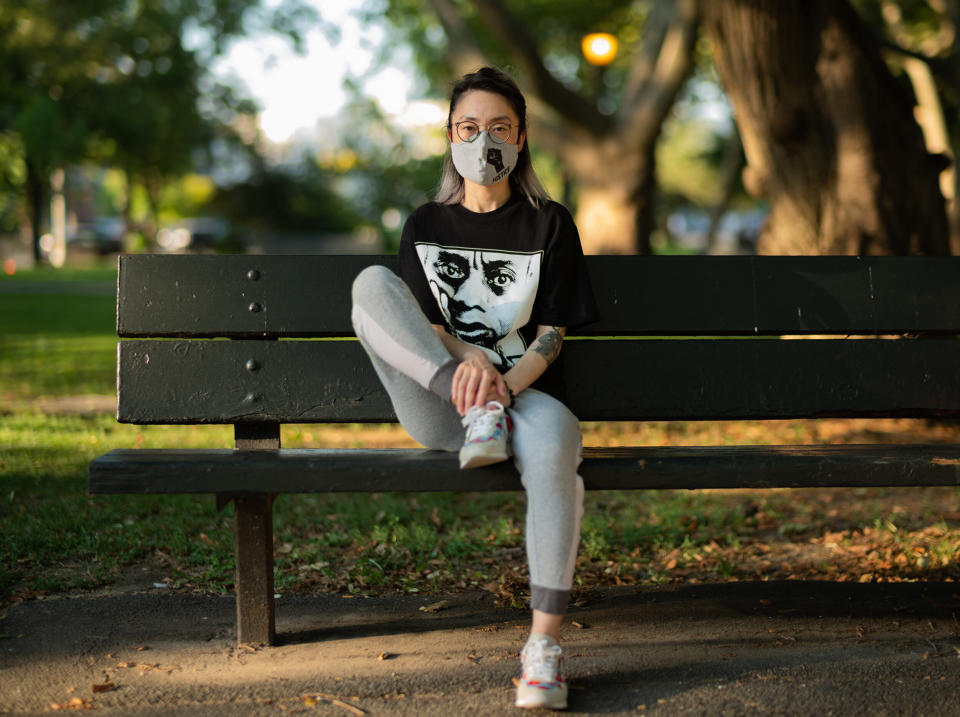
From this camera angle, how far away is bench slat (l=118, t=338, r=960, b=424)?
3.55 metres

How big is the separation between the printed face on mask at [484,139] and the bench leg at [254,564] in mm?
1184

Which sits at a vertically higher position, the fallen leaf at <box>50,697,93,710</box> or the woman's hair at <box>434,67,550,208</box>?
the woman's hair at <box>434,67,550,208</box>

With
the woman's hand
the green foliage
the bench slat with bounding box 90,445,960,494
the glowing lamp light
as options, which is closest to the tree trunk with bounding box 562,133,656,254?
the glowing lamp light

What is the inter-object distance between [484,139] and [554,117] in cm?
683

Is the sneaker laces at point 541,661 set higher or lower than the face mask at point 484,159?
lower

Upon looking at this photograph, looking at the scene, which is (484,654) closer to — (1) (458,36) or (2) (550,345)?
(2) (550,345)

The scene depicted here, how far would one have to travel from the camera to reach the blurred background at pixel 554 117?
6.65 meters

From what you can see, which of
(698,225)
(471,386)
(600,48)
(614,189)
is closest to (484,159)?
(471,386)

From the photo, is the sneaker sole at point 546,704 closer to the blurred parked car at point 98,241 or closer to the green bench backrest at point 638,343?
the green bench backrest at point 638,343

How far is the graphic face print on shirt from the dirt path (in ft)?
3.09

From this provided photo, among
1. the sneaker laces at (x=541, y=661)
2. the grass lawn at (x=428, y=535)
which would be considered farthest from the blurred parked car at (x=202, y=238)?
the sneaker laces at (x=541, y=661)

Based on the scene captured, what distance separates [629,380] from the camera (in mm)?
3721

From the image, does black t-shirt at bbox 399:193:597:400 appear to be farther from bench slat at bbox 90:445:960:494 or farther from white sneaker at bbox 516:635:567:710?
white sneaker at bbox 516:635:567:710

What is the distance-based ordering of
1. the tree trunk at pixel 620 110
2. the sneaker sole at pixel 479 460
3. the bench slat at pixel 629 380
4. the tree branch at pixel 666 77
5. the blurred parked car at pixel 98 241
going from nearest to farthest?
the sneaker sole at pixel 479 460 < the bench slat at pixel 629 380 < the tree trunk at pixel 620 110 < the tree branch at pixel 666 77 < the blurred parked car at pixel 98 241
